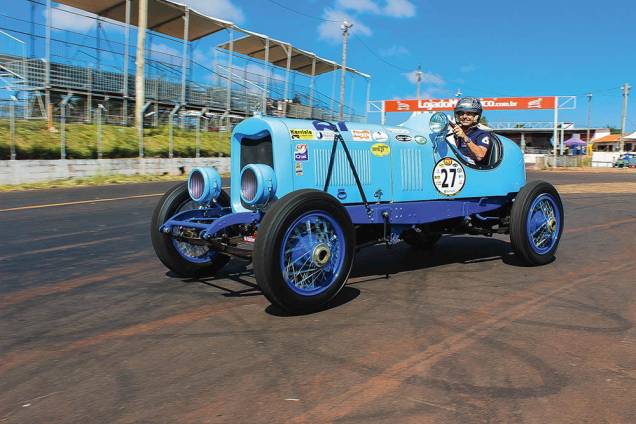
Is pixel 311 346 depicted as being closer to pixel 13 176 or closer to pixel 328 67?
pixel 13 176

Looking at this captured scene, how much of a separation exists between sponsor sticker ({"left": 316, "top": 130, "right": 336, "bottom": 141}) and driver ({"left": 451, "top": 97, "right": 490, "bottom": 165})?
1595 millimetres

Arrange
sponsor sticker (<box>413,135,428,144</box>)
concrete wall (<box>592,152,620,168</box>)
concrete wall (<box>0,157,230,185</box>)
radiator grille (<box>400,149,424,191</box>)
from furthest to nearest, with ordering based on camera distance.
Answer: concrete wall (<box>592,152,620,168</box>), concrete wall (<box>0,157,230,185</box>), sponsor sticker (<box>413,135,428,144</box>), radiator grille (<box>400,149,424,191</box>)

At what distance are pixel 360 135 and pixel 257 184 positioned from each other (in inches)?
47.0

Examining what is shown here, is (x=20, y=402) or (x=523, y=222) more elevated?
(x=523, y=222)

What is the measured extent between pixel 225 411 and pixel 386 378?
35.7 inches

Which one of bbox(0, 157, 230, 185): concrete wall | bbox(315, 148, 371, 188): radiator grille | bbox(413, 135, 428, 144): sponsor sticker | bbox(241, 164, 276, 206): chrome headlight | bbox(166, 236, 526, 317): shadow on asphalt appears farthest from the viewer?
bbox(0, 157, 230, 185): concrete wall

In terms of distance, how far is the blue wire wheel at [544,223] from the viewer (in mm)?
5973

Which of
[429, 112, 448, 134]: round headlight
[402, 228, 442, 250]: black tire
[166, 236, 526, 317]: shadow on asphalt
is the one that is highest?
[429, 112, 448, 134]: round headlight

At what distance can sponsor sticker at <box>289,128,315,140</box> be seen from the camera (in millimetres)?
4582

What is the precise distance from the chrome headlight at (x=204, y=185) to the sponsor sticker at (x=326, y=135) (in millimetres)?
994

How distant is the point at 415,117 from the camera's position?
5879mm

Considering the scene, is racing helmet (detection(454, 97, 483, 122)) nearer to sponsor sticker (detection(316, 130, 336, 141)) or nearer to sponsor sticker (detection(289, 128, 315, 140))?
sponsor sticker (detection(316, 130, 336, 141))

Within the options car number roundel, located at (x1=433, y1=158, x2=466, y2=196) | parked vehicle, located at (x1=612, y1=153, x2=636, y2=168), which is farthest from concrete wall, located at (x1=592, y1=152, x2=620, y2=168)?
car number roundel, located at (x1=433, y1=158, x2=466, y2=196)

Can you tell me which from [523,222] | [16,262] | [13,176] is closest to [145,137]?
[13,176]
